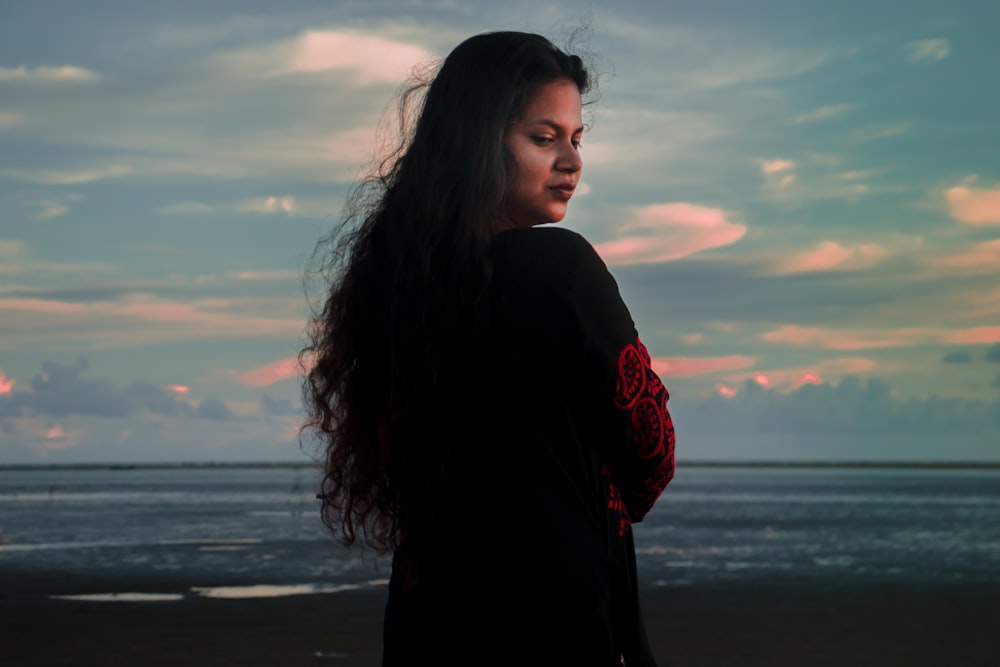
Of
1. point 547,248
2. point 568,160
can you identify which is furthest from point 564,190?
point 547,248

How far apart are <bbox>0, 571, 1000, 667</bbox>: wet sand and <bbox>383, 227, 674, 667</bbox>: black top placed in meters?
8.33

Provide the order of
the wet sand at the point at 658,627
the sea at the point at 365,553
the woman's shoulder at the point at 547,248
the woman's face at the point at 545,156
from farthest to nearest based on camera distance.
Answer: the sea at the point at 365,553 < the wet sand at the point at 658,627 < the woman's face at the point at 545,156 < the woman's shoulder at the point at 547,248

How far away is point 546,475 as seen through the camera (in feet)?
5.78

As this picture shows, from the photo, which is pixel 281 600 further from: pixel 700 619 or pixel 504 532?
pixel 504 532

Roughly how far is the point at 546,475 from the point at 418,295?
428mm

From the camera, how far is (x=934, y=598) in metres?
14.6

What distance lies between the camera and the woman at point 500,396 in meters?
1.75

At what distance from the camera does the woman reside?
5.75 ft

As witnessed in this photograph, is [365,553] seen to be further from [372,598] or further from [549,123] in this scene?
[549,123]

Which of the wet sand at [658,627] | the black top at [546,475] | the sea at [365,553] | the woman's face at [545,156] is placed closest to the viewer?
the black top at [546,475]

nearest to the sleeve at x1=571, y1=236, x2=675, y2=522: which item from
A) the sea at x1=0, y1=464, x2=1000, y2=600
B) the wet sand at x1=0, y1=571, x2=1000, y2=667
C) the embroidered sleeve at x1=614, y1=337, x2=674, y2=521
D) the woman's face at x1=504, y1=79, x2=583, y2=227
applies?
the embroidered sleeve at x1=614, y1=337, x2=674, y2=521

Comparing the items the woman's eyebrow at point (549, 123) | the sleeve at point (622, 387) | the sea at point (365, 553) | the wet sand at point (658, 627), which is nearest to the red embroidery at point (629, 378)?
the sleeve at point (622, 387)

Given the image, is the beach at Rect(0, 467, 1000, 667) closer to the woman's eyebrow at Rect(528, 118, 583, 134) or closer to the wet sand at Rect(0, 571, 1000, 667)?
the wet sand at Rect(0, 571, 1000, 667)

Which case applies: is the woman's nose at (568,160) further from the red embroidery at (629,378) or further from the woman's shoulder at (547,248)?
the red embroidery at (629,378)
